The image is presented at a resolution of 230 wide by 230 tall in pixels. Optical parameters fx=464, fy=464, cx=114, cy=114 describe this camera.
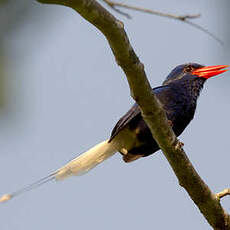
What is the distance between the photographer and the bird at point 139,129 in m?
4.50

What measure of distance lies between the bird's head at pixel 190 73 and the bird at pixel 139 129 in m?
0.03

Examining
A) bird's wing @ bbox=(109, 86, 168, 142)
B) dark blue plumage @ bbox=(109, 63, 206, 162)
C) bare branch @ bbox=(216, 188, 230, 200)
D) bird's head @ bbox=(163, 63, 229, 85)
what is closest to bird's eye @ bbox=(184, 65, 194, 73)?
bird's head @ bbox=(163, 63, 229, 85)

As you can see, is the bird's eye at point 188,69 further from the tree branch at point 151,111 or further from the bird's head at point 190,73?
the tree branch at point 151,111

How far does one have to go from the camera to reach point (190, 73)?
5504mm

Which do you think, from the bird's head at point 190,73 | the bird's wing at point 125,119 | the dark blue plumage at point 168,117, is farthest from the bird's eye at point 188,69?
the bird's wing at point 125,119

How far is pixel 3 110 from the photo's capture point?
3.77ft

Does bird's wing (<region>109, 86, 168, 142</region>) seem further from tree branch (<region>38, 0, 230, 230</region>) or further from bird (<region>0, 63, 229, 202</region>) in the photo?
tree branch (<region>38, 0, 230, 230</region>)

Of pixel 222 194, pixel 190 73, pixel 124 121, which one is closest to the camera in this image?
pixel 222 194

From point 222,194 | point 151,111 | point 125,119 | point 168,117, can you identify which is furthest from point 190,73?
point 151,111

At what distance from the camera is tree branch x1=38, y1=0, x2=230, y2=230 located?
8.37 ft

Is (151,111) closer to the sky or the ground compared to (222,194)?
closer to the sky

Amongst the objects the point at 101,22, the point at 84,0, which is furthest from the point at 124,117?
the point at 84,0

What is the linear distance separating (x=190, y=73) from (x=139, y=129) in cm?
116

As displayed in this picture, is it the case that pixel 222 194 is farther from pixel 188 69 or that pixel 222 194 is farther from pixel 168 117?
pixel 188 69
